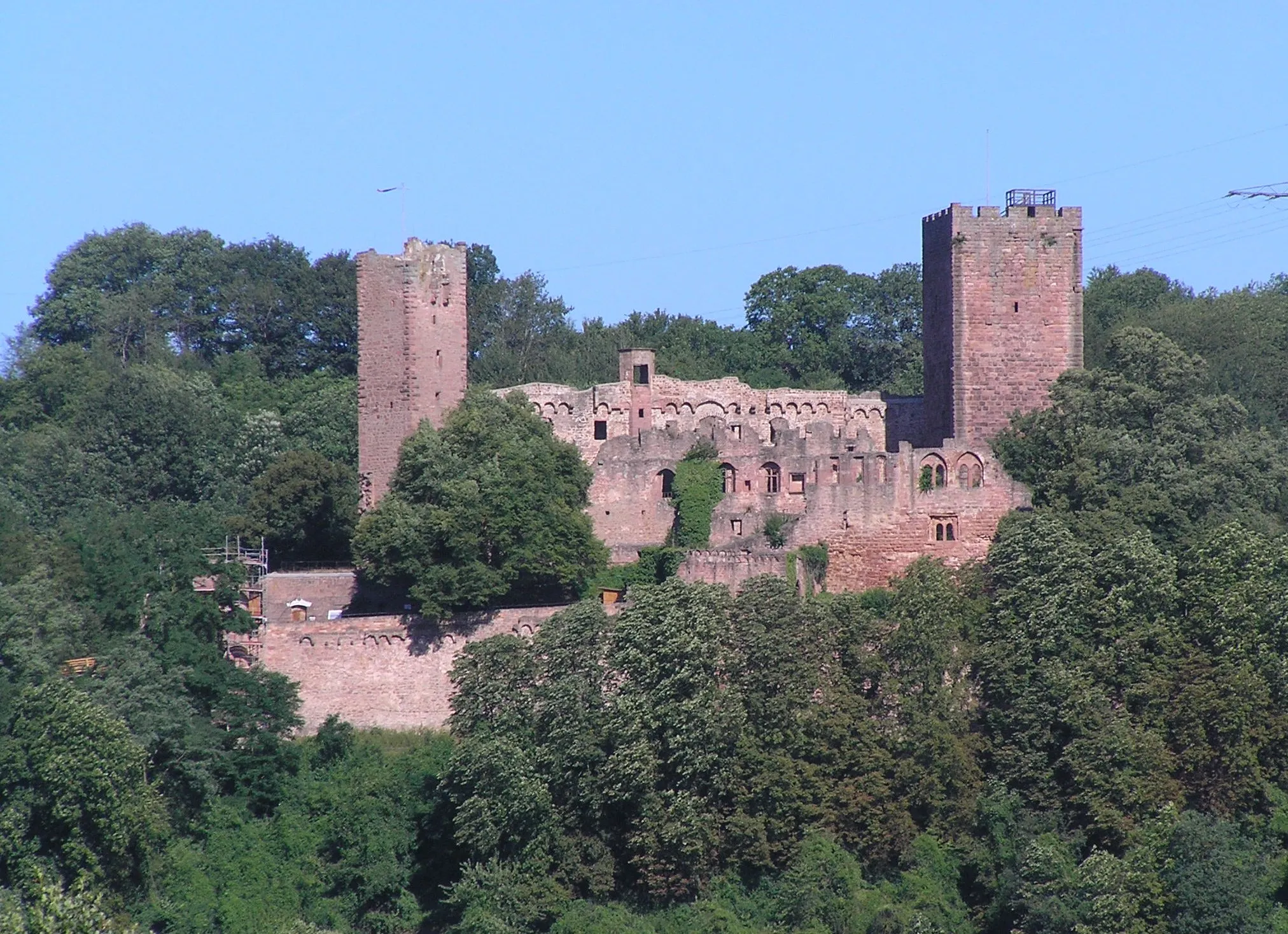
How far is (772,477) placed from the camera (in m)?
48.6

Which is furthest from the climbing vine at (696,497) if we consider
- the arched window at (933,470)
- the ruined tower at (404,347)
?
the ruined tower at (404,347)

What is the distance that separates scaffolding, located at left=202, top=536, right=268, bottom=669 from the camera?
4434 centimetres

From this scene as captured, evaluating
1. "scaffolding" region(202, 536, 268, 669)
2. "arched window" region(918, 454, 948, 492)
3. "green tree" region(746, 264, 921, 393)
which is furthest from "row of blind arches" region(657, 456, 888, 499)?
"green tree" region(746, 264, 921, 393)

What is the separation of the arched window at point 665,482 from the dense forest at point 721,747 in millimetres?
3285

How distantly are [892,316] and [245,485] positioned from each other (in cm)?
2120

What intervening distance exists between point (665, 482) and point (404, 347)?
18.1 ft

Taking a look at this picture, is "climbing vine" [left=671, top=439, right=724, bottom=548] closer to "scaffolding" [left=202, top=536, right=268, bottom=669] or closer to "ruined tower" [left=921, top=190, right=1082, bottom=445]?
"ruined tower" [left=921, top=190, right=1082, bottom=445]

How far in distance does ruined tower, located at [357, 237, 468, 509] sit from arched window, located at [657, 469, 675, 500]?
13.4 feet

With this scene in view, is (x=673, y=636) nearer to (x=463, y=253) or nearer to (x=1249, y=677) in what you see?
(x=1249, y=677)

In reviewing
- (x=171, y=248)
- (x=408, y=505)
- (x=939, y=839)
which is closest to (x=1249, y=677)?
(x=939, y=839)

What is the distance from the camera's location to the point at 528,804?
130 feet

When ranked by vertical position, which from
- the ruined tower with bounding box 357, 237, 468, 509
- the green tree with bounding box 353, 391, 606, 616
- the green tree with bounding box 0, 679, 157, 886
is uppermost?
the ruined tower with bounding box 357, 237, 468, 509

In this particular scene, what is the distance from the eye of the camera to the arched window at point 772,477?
159 feet

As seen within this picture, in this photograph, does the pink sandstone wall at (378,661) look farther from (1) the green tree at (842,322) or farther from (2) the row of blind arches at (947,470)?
(1) the green tree at (842,322)
